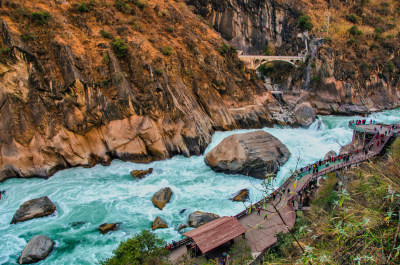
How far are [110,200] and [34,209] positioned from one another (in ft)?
16.5

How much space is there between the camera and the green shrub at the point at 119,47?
30078 mm

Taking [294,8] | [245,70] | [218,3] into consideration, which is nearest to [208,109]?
[245,70]

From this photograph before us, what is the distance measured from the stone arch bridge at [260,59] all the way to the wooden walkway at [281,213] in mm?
24661

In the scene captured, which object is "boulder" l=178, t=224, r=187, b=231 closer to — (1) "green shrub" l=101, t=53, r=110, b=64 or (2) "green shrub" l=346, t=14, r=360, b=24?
(1) "green shrub" l=101, t=53, r=110, b=64

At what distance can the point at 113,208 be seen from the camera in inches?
752

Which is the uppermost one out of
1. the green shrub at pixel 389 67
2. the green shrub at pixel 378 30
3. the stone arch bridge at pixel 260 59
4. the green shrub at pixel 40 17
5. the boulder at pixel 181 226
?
the green shrub at pixel 40 17

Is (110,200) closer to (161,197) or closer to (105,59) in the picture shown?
(161,197)

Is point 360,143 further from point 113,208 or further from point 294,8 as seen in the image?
point 294,8

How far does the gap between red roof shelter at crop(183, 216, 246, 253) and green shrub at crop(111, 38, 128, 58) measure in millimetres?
23766

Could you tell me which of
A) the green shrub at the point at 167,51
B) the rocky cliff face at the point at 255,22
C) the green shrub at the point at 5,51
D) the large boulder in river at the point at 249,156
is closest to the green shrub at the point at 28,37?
the green shrub at the point at 5,51

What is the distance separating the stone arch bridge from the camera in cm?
4538

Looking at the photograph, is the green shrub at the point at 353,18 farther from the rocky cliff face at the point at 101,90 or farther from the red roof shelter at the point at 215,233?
the red roof shelter at the point at 215,233

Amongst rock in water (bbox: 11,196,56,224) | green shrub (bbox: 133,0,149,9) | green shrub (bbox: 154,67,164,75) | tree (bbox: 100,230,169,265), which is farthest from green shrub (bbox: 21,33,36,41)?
tree (bbox: 100,230,169,265)

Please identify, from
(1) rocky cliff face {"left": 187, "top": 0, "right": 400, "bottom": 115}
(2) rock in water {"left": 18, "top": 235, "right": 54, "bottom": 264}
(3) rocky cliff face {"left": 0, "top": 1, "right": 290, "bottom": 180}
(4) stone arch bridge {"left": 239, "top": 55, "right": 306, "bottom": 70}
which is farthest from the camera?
(4) stone arch bridge {"left": 239, "top": 55, "right": 306, "bottom": 70}
